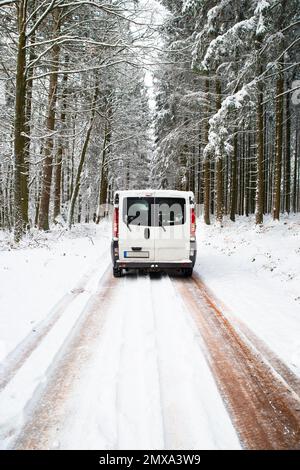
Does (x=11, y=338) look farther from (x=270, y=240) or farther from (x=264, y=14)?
(x=264, y=14)

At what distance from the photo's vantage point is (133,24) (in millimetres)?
10539

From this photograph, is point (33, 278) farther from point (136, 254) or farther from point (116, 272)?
point (136, 254)

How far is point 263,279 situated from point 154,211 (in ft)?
11.0

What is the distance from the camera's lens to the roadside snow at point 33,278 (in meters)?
4.97

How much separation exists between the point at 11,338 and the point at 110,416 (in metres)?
2.29

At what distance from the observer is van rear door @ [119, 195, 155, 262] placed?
8555 millimetres

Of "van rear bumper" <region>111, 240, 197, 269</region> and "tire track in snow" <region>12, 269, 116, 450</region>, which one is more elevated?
"van rear bumper" <region>111, 240, 197, 269</region>

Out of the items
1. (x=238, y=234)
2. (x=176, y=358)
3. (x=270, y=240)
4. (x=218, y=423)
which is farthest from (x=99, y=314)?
(x=238, y=234)

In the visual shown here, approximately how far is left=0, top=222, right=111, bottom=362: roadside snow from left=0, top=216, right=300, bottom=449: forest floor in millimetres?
41

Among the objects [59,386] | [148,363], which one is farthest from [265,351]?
[59,386]

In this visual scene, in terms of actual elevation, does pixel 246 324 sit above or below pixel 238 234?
below

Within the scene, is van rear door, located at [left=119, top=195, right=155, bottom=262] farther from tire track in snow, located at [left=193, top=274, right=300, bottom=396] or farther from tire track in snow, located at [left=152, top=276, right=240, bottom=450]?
tire track in snow, located at [left=152, top=276, right=240, bottom=450]

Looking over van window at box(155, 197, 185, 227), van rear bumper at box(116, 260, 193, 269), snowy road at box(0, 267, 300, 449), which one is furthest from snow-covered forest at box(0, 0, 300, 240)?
snowy road at box(0, 267, 300, 449)

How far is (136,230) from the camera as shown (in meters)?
8.61
